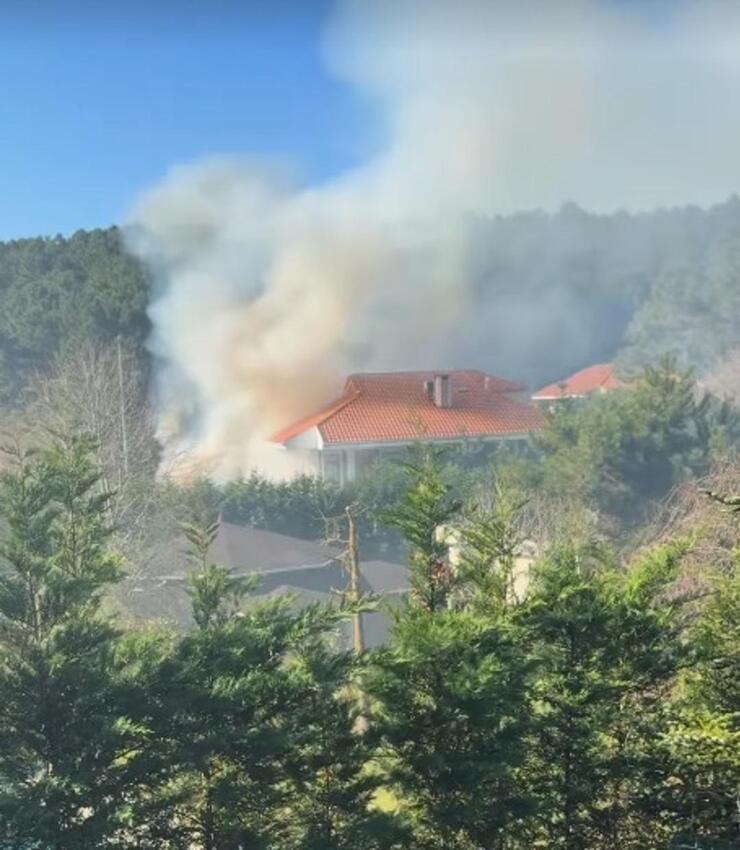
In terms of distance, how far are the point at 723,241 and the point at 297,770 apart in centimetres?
3441

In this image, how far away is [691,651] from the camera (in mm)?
5176

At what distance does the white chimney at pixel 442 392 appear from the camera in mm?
23844

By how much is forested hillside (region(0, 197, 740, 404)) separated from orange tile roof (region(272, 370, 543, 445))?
4.97 meters

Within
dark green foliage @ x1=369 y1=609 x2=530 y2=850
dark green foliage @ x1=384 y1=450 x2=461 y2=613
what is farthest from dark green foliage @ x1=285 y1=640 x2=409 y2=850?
dark green foliage @ x1=384 y1=450 x2=461 y2=613

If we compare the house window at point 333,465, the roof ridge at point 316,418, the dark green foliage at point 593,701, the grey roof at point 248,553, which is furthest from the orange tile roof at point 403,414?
the dark green foliage at point 593,701

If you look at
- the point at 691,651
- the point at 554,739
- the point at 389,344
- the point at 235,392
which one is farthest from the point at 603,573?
the point at 389,344

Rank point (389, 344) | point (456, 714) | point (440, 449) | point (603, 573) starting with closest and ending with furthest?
point (456, 714) < point (603, 573) < point (440, 449) < point (389, 344)

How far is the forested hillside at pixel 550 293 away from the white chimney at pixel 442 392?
533cm

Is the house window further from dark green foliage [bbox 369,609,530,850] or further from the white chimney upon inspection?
dark green foliage [bbox 369,609,530,850]

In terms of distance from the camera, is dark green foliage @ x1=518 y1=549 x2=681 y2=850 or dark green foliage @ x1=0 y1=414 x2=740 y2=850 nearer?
dark green foliage @ x1=0 y1=414 x2=740 y2=850

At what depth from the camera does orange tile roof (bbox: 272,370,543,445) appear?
22.4 meters

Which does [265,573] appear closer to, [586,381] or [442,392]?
[442,392]

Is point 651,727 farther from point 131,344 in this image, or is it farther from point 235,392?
point 131,344

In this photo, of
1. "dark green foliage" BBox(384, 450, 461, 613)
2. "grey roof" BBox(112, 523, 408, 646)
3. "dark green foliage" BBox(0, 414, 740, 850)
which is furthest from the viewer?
"grey roof" BBox(112, 523, 408, 646)
